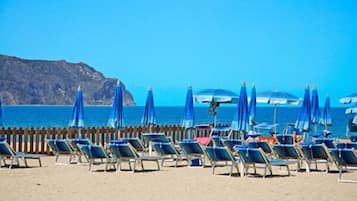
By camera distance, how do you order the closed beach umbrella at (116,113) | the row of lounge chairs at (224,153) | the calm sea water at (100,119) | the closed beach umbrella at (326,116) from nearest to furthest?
1. the row of lounge chairs at (224,153)
2. the closed beach umbrella at (116,113)
3. the closed beach umbrella at (326,116)
4. the calm sea water at (100,119)

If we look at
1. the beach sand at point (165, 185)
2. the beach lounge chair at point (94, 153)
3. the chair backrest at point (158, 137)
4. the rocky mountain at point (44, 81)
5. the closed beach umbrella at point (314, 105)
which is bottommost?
the beach sand at point (165, 185)

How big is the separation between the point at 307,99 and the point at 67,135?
7220mm

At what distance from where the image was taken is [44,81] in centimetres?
14600

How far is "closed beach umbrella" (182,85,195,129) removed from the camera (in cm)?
2208

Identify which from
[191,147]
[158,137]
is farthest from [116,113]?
[191,147]

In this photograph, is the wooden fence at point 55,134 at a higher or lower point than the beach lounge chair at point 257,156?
higher

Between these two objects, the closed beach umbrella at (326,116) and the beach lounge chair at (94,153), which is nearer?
the beach lounge chair at (94,153)

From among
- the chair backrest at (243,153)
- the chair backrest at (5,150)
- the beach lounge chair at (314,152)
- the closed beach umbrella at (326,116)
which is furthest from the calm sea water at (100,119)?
the chair backrest at (243,153)

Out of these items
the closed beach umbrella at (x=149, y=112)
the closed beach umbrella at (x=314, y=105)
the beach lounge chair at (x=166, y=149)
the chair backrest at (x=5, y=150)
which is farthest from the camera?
the closed beach umbrella at (x=314, y=105)

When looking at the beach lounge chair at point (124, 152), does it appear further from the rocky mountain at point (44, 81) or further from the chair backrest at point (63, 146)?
the rocky mountain at point (44, 81)

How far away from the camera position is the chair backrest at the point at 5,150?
15.8 m

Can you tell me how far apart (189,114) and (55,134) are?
161 inches

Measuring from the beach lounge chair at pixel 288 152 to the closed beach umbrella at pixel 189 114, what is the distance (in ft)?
20.9

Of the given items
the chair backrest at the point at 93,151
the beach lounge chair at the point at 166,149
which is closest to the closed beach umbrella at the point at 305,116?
the beach lounge chair at the point at 166,149
